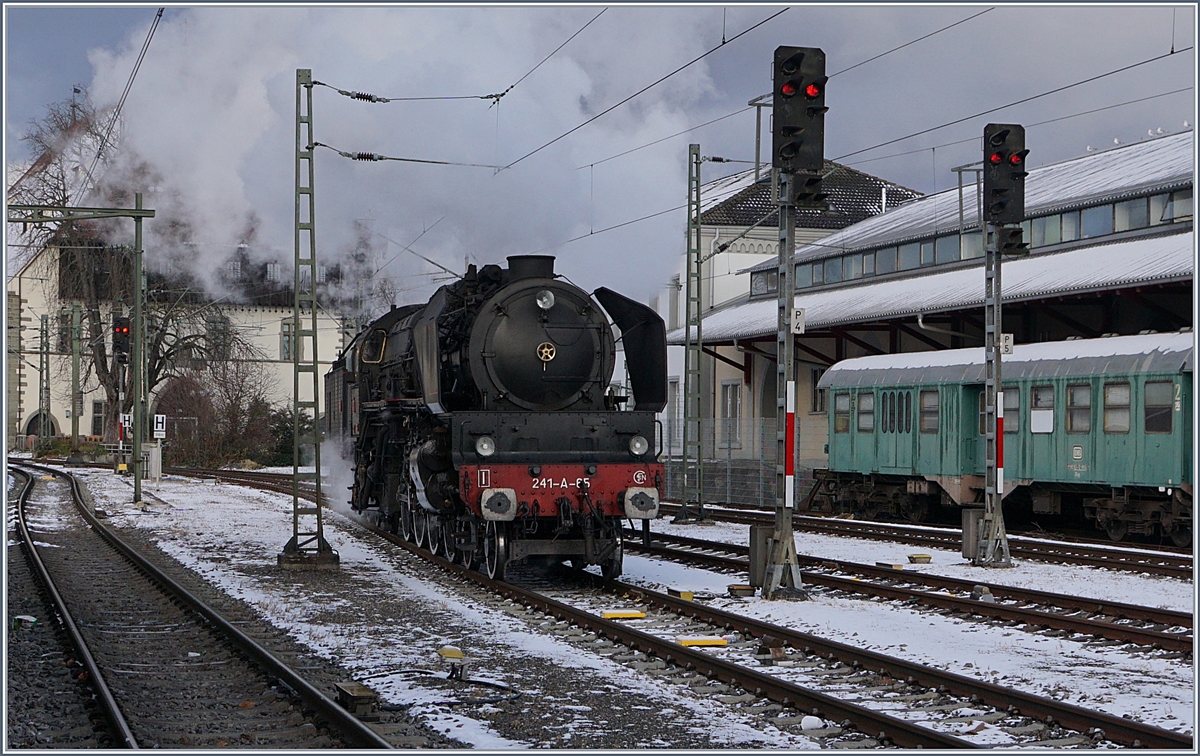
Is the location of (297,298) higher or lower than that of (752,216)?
lower

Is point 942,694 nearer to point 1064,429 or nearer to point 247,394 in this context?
point 1064,429

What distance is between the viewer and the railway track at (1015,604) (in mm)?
10766

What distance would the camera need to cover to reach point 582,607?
41.3 feet


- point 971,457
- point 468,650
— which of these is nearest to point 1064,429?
point 971,457

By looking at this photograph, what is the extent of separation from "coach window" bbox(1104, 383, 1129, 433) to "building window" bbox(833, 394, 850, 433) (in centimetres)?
669

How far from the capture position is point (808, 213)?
149 feet

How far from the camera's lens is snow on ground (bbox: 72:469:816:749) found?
7.74 metres

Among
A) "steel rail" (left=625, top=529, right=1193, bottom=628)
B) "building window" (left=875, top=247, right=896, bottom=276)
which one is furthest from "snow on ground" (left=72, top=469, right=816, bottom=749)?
"building window" (left=875, top=247, right=896, bottom=276)

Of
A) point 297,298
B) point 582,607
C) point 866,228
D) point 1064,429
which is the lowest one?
point 582,607

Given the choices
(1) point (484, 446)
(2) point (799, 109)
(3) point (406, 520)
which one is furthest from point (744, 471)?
(2) point (799, 109)

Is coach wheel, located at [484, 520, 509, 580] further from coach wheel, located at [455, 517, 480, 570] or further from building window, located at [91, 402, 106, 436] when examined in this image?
building window, located at [91, 402, 106, 436]

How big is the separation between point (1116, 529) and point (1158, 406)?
2379 mm

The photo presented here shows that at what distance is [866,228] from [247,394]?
26072 millimetres

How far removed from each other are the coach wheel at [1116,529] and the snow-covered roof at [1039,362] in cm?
239
